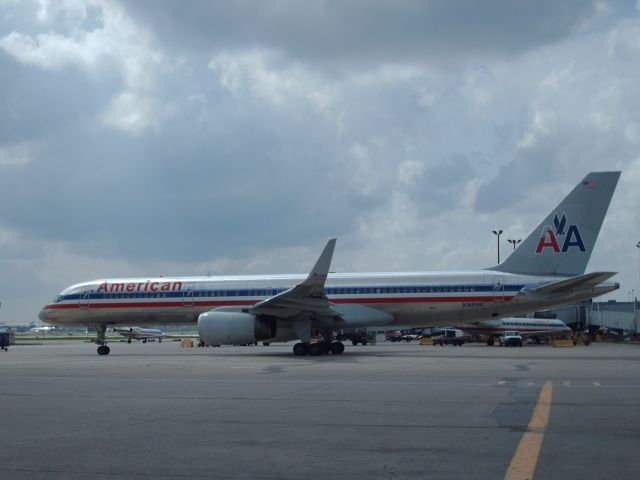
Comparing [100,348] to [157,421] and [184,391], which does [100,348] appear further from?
[157,421]

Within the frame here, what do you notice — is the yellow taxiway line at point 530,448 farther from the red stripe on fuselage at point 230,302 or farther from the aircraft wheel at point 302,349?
the red stripe on fuselage at point 230,302

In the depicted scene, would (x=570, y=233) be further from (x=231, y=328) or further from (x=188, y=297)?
(x=188, y=297)

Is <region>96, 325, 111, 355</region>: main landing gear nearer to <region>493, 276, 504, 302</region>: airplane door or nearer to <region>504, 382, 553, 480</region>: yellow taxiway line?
<region>493, 276, 504, 302</region>: airplane door

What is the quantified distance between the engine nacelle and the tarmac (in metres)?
12.9

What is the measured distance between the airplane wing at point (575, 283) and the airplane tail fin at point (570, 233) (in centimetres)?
147

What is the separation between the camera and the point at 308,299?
30719 mm

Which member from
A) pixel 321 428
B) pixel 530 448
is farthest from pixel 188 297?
pixel 530 448

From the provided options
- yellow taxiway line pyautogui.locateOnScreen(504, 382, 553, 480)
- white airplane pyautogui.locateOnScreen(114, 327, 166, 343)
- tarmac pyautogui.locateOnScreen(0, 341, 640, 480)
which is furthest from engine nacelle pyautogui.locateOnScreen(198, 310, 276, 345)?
white airplane pyautogui.locateOnScreen(114, 327, 166, 343)

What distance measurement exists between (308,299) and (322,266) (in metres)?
2.13

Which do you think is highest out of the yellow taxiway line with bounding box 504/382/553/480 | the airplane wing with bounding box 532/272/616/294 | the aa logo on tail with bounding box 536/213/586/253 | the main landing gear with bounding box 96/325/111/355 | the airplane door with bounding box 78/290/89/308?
the aa logo on tail with bounding box 536/213/586/253

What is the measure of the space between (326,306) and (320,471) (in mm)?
24149

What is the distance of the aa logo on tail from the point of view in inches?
1288

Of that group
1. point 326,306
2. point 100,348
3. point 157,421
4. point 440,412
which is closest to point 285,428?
point 157,421

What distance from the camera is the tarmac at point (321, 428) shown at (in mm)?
7301
